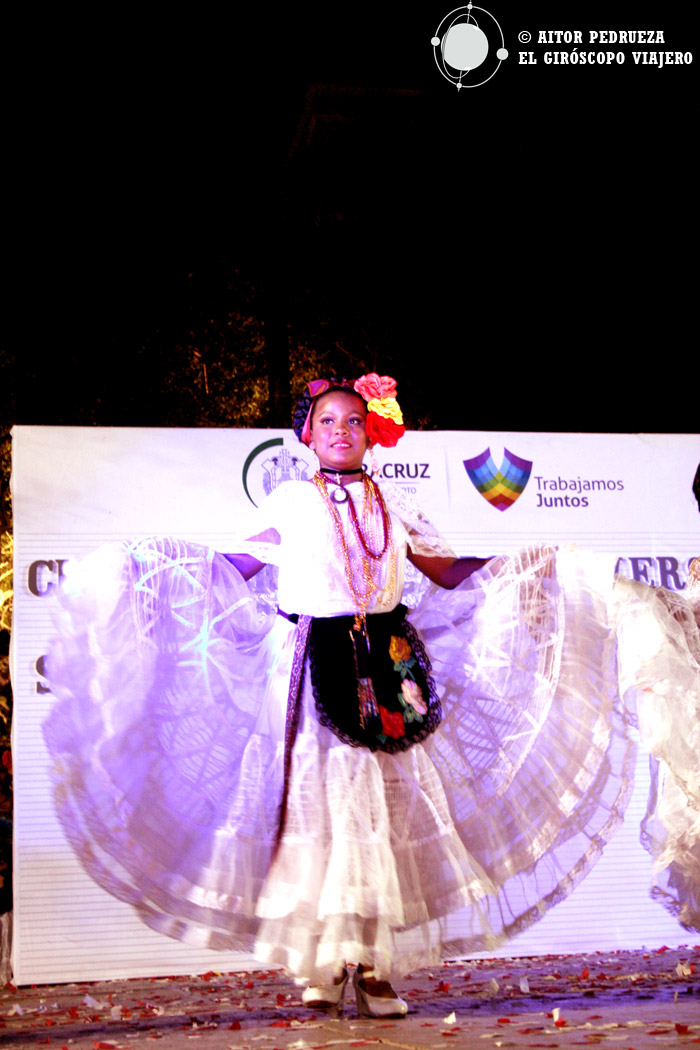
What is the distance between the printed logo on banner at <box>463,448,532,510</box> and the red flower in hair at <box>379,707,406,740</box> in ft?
5.04

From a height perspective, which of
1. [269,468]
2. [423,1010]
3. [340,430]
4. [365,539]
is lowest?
[423,1010]

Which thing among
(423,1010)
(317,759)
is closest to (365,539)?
(317,759)

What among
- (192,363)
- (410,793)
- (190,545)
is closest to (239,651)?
(190,545)

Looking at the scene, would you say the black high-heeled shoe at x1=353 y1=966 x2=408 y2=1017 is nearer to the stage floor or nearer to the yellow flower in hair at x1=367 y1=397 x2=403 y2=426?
the stage floor

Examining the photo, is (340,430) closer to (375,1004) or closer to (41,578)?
(41,578)

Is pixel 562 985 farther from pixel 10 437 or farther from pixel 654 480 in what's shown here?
pixel 10 437

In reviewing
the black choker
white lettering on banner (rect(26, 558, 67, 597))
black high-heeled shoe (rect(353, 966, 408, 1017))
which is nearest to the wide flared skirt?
black high-heeled shoe (rect(353, 966, 408, 1017))

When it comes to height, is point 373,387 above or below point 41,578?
above

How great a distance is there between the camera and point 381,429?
3.44 m

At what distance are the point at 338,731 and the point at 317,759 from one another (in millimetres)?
91

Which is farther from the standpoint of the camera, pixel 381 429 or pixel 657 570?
pixel 657 570

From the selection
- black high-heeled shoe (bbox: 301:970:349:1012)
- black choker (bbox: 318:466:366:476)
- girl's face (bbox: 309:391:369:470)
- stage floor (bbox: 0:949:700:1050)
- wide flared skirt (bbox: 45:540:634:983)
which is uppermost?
girl's face (bbox: 309:391:369:470)

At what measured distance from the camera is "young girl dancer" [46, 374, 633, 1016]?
9.78 feet

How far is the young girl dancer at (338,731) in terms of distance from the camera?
2980 mm
